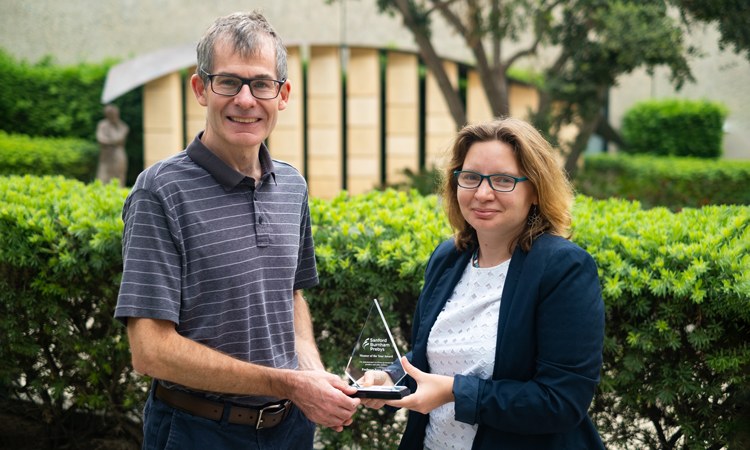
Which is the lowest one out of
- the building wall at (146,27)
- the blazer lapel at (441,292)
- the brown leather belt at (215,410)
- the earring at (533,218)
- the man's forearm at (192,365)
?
the brown leather belt at (215,410)

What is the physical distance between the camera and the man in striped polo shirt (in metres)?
1.81

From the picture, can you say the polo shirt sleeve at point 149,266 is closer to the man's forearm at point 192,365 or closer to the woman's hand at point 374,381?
the man's forearm at point 192,365

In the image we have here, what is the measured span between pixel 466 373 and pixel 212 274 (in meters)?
0.85

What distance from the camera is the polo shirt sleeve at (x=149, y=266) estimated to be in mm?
1762

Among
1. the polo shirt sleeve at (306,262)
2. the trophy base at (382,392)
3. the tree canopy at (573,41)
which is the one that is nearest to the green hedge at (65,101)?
the tree canopy at (573,41)

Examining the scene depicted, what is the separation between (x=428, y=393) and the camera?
185 centimetres

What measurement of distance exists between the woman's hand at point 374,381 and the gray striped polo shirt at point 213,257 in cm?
29

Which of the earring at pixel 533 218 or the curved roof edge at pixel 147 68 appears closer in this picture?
the earring at pixel 533 218

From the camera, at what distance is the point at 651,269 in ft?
8.73

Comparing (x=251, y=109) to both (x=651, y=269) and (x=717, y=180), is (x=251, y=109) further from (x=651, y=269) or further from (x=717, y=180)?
(x=717, y=180)

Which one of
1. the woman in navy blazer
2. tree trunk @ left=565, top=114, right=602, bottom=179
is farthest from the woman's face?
tree trunk @ left=565, top=114, right=602, bottom=179

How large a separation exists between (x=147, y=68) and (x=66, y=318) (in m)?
14.2

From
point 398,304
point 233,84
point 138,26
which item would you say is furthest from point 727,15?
point 138,26

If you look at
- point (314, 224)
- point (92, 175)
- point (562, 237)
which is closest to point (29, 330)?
point (314, 224)
